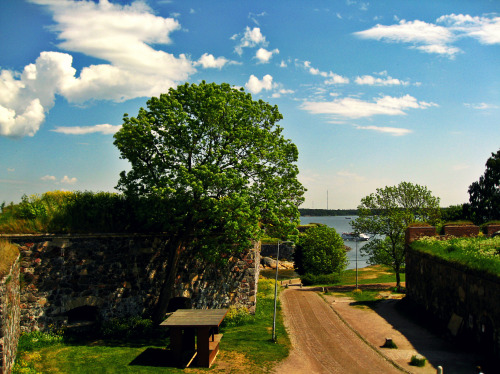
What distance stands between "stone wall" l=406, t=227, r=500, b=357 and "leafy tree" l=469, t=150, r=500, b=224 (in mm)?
38779

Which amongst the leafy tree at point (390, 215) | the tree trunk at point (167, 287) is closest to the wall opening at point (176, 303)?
the tree trunk at point (167, 287)

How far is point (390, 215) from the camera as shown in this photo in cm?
4369

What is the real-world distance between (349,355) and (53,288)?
627 inches

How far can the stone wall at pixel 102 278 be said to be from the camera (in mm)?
20688

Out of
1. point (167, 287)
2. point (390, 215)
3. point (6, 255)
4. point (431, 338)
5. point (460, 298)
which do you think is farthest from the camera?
point (390, 215)

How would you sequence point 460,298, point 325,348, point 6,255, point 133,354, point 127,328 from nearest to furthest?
point 6,255 < point 133,354 < point 325,348 < point 127,328 < point 460,298

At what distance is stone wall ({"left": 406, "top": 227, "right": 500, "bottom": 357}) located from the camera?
65.0 ft

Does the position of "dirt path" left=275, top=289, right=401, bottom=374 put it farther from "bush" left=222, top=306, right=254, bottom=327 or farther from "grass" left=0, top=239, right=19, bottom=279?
"grass" left=0, top=239, right=19, bottom=279

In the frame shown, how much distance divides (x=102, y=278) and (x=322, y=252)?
35.1m

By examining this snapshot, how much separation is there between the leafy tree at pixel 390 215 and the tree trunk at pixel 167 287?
85.7 ft

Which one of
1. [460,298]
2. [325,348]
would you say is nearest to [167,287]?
[325,348]

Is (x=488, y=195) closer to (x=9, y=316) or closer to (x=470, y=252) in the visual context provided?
(x=470, y=252)

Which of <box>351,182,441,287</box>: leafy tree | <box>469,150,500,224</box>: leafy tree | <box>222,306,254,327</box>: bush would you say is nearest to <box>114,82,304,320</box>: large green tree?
<box>222,306,254,327</box>: bush

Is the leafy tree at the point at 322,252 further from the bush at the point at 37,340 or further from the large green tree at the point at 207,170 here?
the bush at the point at 37,340
